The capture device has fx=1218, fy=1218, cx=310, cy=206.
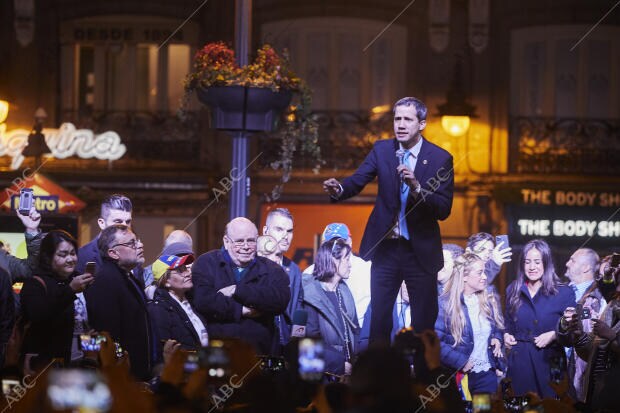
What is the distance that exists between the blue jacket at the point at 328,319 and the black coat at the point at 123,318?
52.3 inches

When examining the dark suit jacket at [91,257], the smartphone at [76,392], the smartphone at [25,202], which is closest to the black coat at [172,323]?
the dark suit jacket at [91,257]

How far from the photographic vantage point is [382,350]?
12.6ft

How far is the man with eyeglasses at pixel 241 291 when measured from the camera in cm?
763

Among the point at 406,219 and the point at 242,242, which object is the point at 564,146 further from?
the point at 406,219

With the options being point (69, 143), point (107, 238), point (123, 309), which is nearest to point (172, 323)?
point (123, 309)

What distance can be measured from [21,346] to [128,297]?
74 cm

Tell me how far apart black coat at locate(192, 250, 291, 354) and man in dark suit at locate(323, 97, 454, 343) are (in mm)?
842

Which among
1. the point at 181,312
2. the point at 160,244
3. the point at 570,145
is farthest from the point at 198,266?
the point at 570,145

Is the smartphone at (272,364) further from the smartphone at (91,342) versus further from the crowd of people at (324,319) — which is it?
the smartphone at (91,342)

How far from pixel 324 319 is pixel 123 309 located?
1692mm

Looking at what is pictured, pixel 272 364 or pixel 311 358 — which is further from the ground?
pixel 311 358

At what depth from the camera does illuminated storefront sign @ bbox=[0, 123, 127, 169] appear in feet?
64.2

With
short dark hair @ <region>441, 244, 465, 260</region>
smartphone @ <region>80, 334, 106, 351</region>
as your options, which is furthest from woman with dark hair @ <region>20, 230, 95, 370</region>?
short dark hair @ <region>441, 244, 465, 260</region>

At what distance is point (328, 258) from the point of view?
28.2 ft
